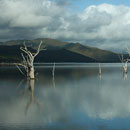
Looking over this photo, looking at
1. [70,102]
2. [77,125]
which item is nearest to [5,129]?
[77,125]

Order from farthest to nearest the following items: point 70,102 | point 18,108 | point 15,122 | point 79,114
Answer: point 70,102 → point 18,108 → point 79,114 → point 15,122

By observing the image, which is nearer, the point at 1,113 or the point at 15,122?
the point at 15,122

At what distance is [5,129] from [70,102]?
970cm

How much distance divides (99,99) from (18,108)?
326 inches

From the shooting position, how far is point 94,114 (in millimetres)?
18578

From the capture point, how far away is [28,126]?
1535cm

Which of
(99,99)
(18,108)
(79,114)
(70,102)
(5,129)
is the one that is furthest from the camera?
(99,99)

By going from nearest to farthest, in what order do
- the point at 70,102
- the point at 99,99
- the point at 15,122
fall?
the point at 15,122 → the point at 70,102 → the point at 99,99

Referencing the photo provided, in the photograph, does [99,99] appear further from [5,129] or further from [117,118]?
[5,129]

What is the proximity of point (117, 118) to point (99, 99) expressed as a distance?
8.07 metres

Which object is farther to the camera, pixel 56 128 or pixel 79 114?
pixel 79 114

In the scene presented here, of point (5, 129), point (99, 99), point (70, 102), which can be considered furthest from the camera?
point (99, 99)

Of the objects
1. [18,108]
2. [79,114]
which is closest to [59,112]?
[79,114]

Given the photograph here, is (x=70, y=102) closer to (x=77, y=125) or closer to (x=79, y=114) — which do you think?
(x=79, y=114)
